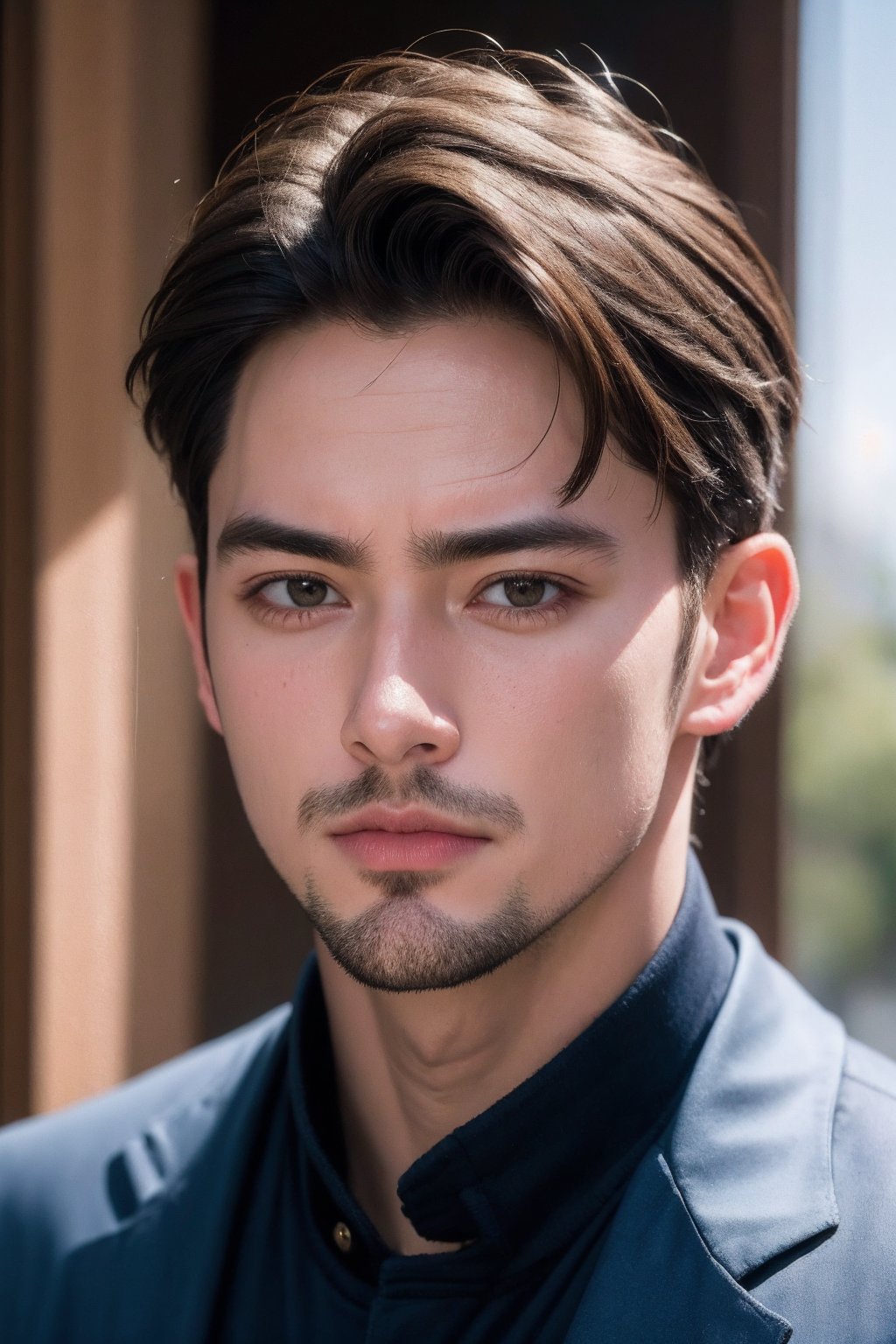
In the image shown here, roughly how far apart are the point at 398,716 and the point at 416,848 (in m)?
0.14

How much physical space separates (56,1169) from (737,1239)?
892mm

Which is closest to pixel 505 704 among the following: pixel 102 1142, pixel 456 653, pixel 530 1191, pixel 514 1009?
pixel 456 653

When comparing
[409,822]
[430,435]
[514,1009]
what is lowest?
[514,1009]

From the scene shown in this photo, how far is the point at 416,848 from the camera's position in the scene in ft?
4.05

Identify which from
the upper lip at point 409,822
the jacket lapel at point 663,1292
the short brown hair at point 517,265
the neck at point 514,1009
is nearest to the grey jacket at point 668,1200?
the jacket lapel at point 663,1292

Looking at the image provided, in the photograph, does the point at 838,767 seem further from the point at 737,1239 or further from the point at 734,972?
the point at 737,1239

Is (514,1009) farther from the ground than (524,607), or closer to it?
closer to it

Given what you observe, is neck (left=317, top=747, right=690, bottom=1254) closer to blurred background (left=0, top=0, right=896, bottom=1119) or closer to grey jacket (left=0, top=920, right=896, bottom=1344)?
grey jacket (left=0, top=920, right=896, bottom=1344)

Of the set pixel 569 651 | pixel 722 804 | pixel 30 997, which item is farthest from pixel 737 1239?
pixel 30 997

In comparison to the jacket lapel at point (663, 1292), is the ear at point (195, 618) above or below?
above

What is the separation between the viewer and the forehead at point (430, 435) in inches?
48.7

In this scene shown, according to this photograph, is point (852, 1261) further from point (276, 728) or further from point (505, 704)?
point (276, 728)

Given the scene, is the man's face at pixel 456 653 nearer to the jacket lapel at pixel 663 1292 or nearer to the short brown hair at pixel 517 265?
the short brown hair at pixel 517 265

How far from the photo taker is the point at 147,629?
2.39 meters
